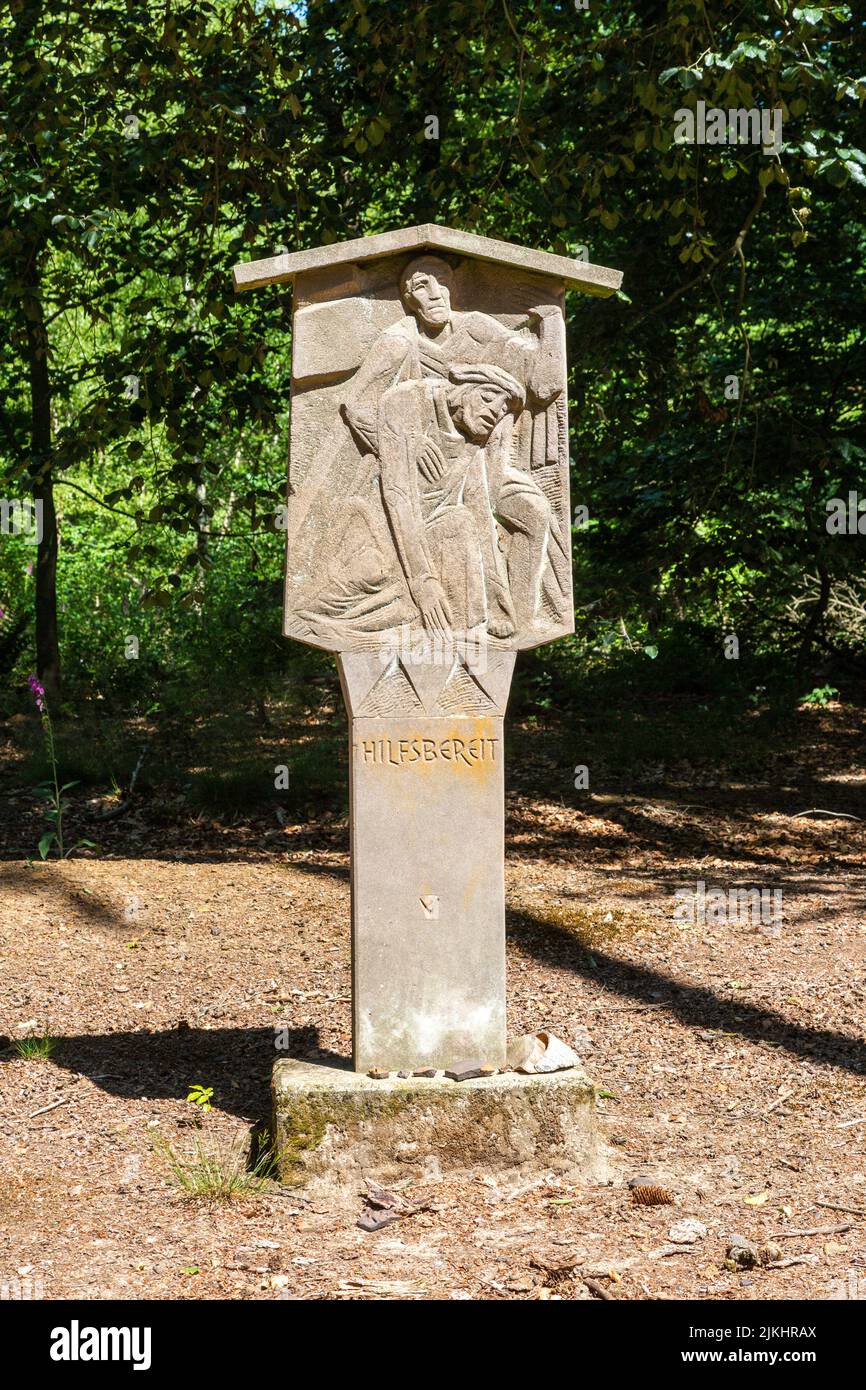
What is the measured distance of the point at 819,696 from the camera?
12.5m

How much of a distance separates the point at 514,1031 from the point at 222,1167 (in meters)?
1.67

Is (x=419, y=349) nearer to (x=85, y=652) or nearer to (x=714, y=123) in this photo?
(x=714, y=123)

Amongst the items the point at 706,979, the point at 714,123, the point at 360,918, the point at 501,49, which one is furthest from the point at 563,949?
the point at 501,49

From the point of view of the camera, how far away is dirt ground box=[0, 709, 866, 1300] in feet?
12.1

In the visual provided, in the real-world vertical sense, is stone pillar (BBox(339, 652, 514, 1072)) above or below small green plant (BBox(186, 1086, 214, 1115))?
above

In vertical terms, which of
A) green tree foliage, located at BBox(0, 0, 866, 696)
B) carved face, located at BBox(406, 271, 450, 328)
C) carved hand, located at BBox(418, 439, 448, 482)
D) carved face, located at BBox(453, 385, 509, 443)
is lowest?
carved hand, located at BBox(418, 439, 448, 482)

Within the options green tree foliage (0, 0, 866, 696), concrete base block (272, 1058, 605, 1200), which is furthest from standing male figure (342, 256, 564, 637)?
green tree foliage (0, 0, 866, 696)

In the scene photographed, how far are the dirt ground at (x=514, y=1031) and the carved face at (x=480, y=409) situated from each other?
235cm

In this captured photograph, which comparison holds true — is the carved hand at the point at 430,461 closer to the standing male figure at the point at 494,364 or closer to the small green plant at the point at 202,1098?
the standing male figure at the point at 494,364

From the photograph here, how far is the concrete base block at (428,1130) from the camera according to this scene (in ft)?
13.8

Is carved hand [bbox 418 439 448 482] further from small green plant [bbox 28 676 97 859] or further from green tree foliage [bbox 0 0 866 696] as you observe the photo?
small green plant [bbox 28 676 97 859]

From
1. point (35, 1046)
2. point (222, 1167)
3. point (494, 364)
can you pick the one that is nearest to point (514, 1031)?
point (222, 1167)

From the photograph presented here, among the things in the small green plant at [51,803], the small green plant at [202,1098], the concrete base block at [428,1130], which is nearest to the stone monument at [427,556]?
the concrete base block at [428,1130]

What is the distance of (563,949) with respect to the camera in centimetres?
666
